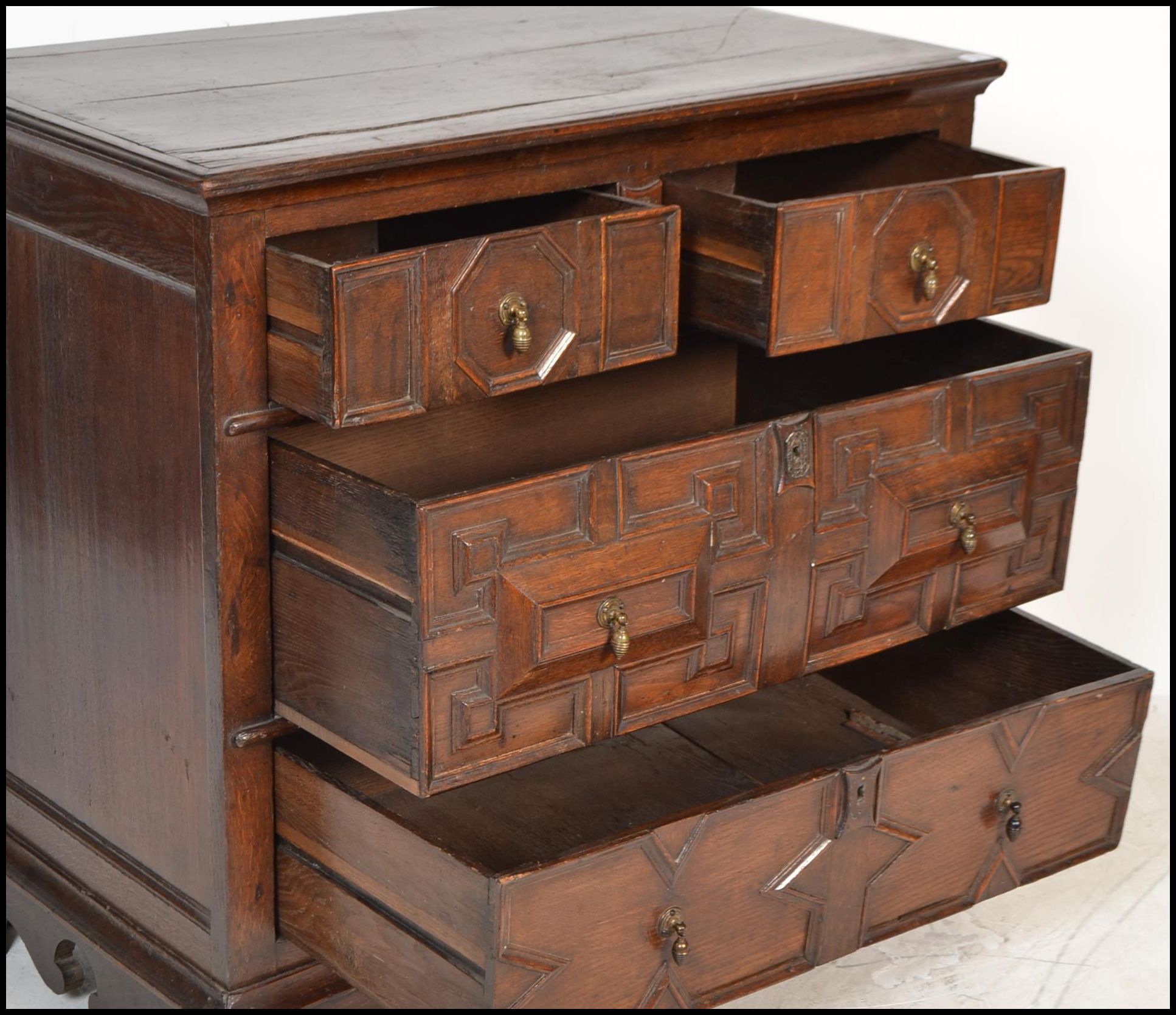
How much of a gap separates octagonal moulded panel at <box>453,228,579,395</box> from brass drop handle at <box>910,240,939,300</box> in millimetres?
392

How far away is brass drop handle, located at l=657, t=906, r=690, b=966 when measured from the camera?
1987 mm

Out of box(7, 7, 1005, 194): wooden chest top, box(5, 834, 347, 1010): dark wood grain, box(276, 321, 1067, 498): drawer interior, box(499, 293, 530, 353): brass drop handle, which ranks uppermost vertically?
box(7, 7, 1005, 194): wooden chest top

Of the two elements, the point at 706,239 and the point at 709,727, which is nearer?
the point at 706,239

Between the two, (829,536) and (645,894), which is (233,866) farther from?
(829,536)

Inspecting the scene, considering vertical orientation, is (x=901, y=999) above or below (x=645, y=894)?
below

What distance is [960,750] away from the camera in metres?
2.19

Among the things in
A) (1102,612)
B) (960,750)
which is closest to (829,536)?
(960,750)

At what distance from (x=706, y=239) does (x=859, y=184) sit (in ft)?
1.39

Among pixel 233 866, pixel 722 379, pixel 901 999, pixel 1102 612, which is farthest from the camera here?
pixel 1102 612

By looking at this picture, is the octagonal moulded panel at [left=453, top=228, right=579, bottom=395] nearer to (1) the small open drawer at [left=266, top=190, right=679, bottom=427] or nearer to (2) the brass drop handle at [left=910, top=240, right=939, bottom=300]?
(1) the small open drawer at [left=266, top=190, right=679, bottom=427]

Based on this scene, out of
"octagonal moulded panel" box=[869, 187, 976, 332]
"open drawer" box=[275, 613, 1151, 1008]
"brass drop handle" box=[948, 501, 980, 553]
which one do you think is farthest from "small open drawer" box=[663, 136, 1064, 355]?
"open drawer" box=[275, 613, 1151, 1008]

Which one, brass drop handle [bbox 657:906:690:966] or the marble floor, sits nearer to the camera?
brass drop handle [bbox 657:906:690:966]

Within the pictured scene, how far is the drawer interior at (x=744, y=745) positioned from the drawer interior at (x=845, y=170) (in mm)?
559

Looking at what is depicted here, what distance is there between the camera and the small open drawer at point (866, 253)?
6.58ft
